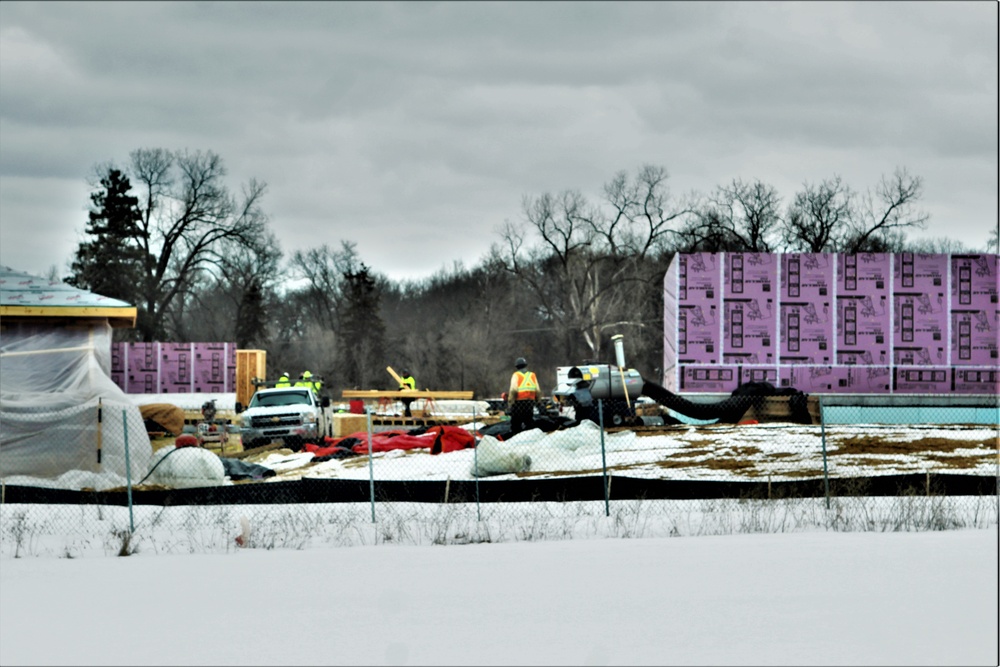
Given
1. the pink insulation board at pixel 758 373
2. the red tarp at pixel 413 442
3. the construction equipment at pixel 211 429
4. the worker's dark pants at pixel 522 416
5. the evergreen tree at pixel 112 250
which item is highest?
the evergreen tree at pixel 112 250

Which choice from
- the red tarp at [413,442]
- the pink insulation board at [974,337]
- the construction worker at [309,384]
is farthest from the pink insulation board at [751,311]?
the construction worker at [309,384]

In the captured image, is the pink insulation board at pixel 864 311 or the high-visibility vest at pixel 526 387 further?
the pink insulation board at pixel 864 311

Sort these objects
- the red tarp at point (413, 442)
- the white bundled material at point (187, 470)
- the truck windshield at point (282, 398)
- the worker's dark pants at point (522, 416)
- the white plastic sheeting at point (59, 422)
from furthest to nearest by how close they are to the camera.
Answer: the truck windshield at point (282, 398) → the worker's dark pants at point (522, 416) → the red tarp at point (413, 442) → the white plastic sheeting at point (59, 422) → the white bundled material at point (187, 470)

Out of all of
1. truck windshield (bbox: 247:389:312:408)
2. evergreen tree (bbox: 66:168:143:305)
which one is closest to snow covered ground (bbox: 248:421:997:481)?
truck windshield (bbox: 247:389:312:408)

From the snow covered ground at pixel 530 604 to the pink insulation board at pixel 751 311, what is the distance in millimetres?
18538

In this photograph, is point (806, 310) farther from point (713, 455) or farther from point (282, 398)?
point (282, 398)

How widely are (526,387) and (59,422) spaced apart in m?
8.56

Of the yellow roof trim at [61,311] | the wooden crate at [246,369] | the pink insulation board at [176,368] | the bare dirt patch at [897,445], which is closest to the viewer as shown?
the bare dirt patch at [897,445]

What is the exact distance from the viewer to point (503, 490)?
15469mm

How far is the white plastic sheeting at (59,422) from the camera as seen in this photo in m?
19.2

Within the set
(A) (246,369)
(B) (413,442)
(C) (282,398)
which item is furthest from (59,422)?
(A) (246,369)

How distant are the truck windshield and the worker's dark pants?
709 cm

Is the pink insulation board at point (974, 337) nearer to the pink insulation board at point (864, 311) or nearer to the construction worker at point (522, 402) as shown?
the pink insulation board at point (864, 311)

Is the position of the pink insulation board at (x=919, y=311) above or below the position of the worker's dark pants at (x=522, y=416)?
above
